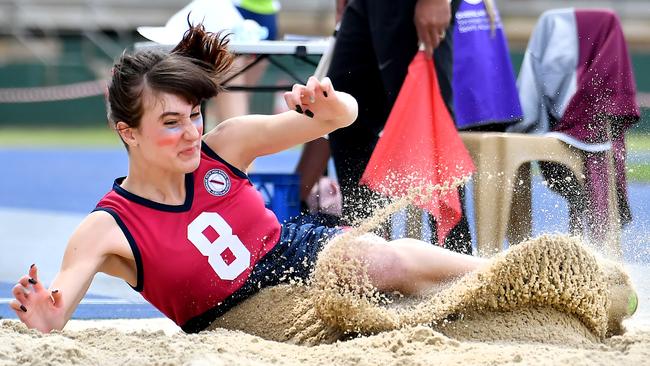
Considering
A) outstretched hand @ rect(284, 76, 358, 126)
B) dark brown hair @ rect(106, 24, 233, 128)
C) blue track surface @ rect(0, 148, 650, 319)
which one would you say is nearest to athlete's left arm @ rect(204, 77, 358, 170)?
outstretched hand @ rect(284, 76, 358, 126)

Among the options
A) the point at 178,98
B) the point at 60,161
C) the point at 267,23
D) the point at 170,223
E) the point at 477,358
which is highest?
the point at 60,161

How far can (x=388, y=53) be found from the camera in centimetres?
480

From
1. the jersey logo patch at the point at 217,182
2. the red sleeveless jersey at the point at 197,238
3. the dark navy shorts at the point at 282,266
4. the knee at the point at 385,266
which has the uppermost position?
the jersey logo patch at the point at 217,182

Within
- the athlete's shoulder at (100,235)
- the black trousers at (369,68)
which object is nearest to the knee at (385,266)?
the athlete's shoulder at (100,235)

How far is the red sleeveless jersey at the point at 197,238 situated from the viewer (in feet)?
10.6

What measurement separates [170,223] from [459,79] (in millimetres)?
2194

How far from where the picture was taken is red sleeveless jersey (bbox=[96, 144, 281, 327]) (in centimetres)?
324

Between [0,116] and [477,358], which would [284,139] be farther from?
[0,116]

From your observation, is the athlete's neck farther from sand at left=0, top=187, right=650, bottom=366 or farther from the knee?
the knee

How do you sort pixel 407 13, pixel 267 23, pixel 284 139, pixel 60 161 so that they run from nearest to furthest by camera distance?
pixel 284 139 < pixel 407 13 < pixel 267 23 < pixel 60 161

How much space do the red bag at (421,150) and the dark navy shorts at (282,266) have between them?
0.96 meters

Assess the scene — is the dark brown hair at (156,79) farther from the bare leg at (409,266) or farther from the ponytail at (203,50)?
the bare leg at (409,266)

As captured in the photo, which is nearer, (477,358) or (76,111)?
(477,358)

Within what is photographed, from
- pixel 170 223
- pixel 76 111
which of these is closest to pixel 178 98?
pixel 170 223
